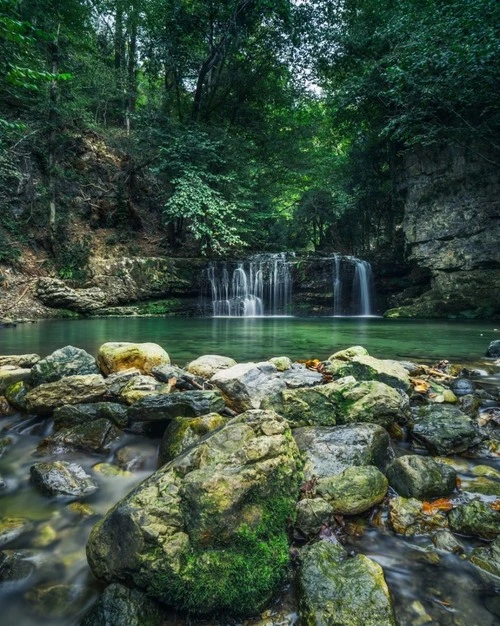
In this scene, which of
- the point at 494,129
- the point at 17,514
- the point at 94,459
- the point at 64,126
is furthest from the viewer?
the point at 64,126

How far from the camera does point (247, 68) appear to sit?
19.3 metres

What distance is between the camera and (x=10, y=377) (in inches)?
160

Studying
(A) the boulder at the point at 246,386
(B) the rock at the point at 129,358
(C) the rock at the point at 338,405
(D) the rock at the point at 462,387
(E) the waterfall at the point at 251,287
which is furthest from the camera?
(E) the waterfall at the point at 251,287

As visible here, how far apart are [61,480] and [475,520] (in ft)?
8.42

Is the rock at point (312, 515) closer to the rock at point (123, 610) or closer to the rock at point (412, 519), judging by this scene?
the rock at point (412, 519)

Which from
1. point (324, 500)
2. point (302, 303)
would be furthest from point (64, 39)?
point (324, 500)

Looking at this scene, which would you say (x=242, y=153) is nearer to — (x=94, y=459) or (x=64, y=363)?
(x=64, y=363)

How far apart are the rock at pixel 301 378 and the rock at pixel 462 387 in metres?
1.63

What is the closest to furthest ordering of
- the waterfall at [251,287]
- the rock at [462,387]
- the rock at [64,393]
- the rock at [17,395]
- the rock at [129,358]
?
the rock at [64,393] < the rock at [17,395] < the rock at [462,387] < the rock at [129,358] < the waterfall at [251,287]

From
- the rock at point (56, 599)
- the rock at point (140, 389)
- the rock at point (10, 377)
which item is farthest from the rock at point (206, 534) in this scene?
the rock at point (10, 377)

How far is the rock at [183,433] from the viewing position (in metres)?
Answer: 2.63

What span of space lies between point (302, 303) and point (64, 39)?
51.6ft

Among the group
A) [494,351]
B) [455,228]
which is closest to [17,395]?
[494,351]

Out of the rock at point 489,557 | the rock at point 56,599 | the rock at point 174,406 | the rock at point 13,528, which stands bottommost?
the rock at point 56,599
